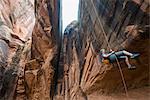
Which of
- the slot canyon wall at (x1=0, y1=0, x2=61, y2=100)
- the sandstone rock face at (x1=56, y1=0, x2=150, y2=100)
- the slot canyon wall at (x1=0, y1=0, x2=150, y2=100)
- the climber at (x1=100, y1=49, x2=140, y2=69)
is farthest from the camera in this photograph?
the slot canyon wall at (x1=0, y1=0, x2=61, y2=100)

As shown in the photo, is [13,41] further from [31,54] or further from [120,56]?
[120,56]

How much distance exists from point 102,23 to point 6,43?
13.5 feet

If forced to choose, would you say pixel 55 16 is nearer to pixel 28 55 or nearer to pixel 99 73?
pixel 28 55

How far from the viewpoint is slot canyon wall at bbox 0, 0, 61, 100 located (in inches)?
293

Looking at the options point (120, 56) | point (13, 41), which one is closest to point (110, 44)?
point (120, 56)

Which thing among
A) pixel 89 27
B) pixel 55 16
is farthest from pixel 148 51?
pixel 55 16

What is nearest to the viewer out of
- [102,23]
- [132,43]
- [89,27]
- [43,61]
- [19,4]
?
[132,43]

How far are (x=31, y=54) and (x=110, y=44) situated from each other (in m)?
3.91

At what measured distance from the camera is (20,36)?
358 inches

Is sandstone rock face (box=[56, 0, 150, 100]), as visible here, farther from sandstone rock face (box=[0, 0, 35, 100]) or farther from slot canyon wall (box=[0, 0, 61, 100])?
sandstone rock face (box=[0, 0, 35, 100])

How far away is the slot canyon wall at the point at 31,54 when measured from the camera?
7.45 metres

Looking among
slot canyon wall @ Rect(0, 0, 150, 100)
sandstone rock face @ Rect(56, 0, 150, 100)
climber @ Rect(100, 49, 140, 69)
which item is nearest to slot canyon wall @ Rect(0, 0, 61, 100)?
slot canyon wall @ Rect(0, 0, 150, 100)

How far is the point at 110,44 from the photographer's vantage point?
15.3 ft

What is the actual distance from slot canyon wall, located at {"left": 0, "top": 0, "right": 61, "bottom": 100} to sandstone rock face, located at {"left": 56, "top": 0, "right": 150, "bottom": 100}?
39.7 inches
